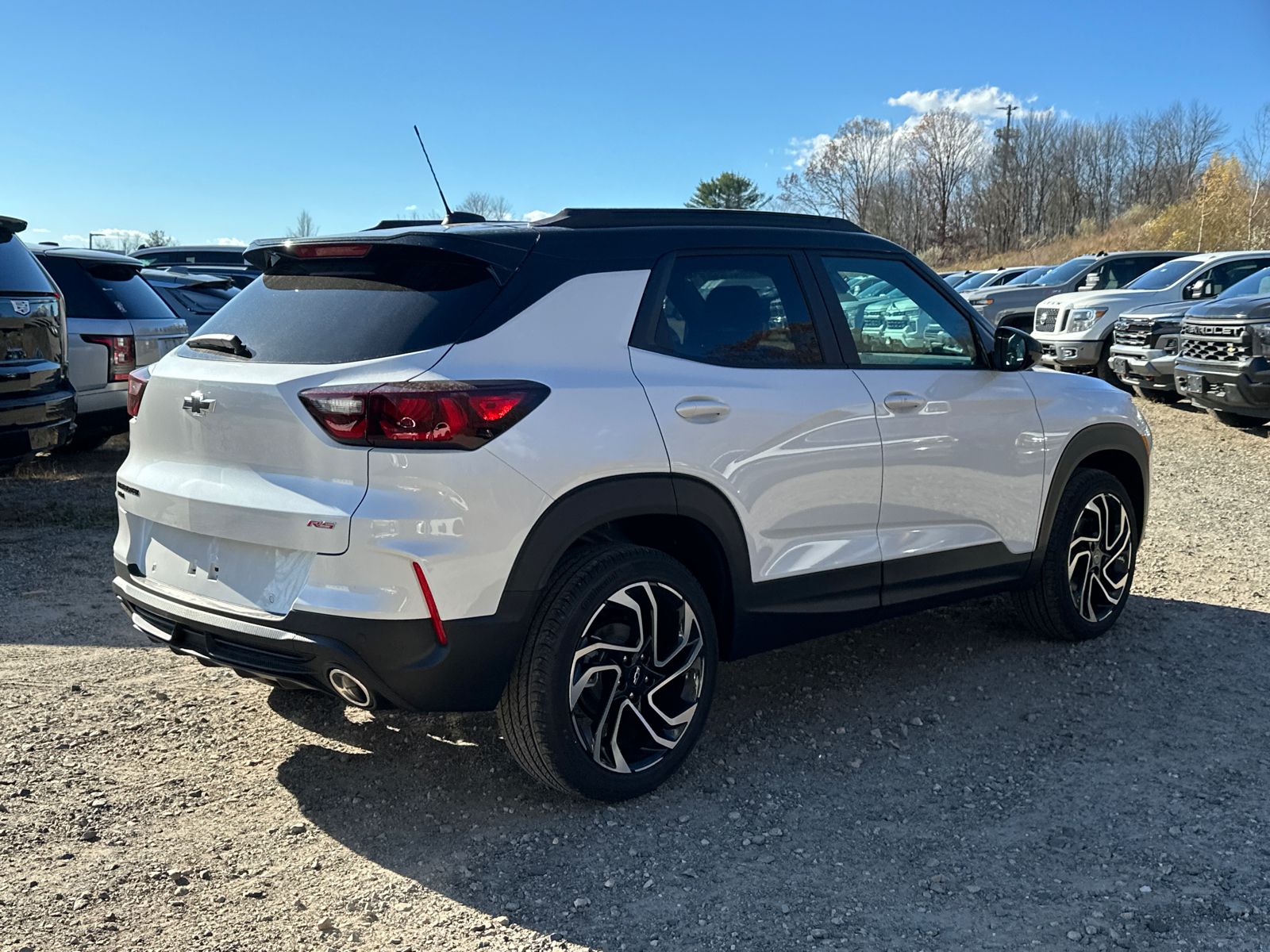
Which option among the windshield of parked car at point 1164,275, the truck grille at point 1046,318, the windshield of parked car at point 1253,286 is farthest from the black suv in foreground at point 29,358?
the windshield of parked car at point 1164,275

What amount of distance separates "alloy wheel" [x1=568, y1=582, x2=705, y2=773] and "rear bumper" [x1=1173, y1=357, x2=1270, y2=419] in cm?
895

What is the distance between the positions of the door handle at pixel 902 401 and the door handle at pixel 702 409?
2.63ft

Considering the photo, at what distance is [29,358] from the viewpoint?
6.41 m

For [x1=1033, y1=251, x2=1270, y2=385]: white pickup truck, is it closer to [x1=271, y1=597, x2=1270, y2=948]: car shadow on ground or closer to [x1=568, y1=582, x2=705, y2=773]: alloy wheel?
[x1=271, y1=597, x2=1270, y2=948]: car shadow on ground

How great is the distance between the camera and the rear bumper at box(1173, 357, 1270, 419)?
10.4 meters

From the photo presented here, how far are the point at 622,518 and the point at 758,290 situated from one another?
1027mm

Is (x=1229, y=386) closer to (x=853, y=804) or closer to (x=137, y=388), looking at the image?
(x=853, y=804)

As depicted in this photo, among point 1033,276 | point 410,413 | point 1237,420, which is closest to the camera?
point 410,413

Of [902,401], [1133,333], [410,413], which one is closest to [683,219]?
[902,401]

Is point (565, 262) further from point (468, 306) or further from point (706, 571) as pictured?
point (706, 571)

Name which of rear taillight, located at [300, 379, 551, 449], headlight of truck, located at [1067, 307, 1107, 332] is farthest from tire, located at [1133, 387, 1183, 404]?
rear taillight, located at [300, 379, 551, 449]

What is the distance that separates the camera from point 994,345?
4.50m

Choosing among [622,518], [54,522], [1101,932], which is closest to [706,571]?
[622,518]

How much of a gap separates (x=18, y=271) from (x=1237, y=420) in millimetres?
11534
